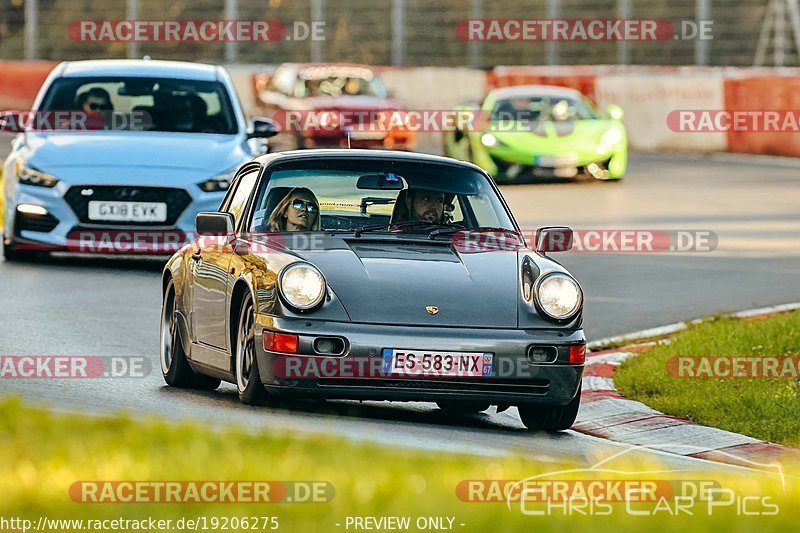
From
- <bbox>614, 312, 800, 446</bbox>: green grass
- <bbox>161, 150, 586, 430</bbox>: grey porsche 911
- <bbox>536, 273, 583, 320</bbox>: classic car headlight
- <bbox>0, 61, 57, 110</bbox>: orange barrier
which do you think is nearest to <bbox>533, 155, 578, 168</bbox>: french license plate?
<bbox>614, 312, 800, 446</bbox>: green grass

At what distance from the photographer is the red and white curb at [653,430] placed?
8.79 metres

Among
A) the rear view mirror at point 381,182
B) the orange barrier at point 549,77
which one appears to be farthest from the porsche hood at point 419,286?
the orange barrier at point 549,77

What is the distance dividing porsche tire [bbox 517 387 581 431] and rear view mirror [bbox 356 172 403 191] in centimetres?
136

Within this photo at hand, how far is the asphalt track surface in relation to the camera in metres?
8.66

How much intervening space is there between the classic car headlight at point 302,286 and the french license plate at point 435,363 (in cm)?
40

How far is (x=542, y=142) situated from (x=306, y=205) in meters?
16.6

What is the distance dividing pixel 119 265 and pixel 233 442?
9075 mm

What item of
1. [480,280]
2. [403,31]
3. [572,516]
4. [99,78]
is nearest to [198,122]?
[99,78]

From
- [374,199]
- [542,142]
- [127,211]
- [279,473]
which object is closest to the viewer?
[279,473]

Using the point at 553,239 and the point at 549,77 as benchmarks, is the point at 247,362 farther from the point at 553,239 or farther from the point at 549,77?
the point at 549,77

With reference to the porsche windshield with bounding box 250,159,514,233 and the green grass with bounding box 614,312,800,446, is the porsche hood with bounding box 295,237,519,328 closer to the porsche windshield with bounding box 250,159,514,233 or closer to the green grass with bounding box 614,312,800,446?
the porsche windshield with bounding box 250,159,514,233

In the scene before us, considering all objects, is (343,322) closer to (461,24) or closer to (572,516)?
(572,516)

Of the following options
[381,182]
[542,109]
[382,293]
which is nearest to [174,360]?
[381,182]

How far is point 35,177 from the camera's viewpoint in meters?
15.1
